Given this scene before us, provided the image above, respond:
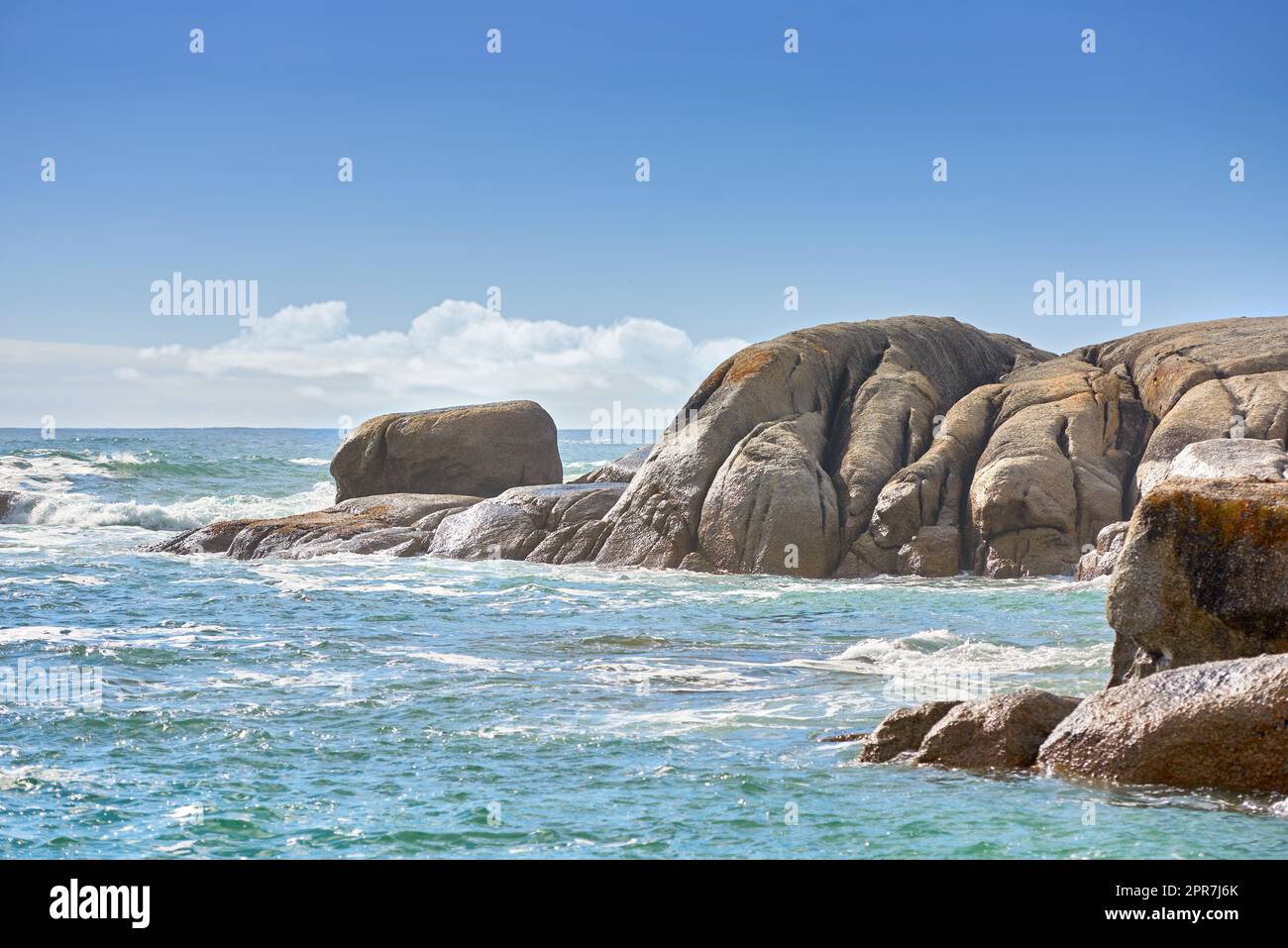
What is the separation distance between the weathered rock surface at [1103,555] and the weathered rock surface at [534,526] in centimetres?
1072

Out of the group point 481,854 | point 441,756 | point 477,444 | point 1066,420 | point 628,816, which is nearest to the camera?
point 481,854

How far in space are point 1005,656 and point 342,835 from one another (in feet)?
33.9

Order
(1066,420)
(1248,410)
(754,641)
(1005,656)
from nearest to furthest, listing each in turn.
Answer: (1005,656), (754,641), (1248,410), (1066,420)

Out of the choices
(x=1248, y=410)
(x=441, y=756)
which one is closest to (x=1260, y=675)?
(x=441, y=756)

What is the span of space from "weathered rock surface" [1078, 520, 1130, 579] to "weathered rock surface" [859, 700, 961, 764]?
47.0ft

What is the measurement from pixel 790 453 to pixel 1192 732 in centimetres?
1904

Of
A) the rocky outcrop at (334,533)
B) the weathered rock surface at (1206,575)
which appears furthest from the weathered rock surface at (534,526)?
the weathered rock surface at (1206,575)

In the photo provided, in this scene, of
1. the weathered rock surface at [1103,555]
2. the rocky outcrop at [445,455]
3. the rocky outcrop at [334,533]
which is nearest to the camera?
the weathered rock surface at [1103,555]

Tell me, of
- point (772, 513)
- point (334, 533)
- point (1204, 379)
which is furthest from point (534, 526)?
point (1204, 379)

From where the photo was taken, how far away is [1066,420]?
29422 mm

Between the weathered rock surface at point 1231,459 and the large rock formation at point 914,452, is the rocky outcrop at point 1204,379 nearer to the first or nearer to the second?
the large rock formation at point 914,452

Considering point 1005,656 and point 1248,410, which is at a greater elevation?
point 1248,410

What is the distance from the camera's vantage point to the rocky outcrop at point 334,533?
106ft
